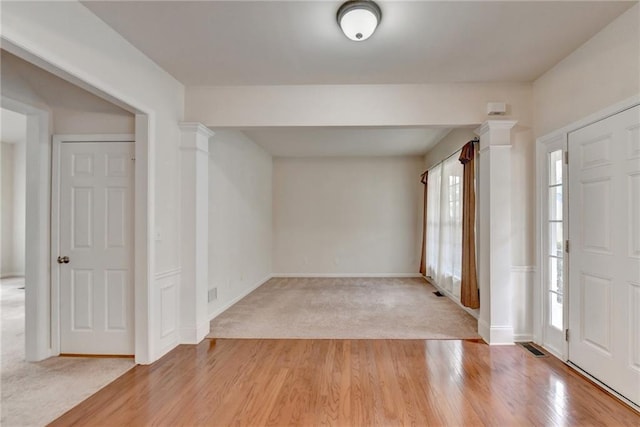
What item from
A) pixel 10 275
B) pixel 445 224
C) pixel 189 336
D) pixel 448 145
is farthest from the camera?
pixel 10 275

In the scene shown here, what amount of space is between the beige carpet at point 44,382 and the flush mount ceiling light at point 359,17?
3228 mm

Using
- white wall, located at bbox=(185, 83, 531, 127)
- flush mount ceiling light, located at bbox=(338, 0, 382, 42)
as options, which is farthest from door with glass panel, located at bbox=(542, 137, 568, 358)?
flush mount ceiling light, located at bbox=(338, 0, 382, 42)

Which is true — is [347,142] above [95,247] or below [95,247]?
above

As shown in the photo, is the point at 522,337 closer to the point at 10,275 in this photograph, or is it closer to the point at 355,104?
the point at 355,104

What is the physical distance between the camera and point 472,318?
13.5ft

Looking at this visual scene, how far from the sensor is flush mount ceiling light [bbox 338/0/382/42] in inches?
81.2

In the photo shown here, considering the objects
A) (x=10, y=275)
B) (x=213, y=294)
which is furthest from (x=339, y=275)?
(x=10, y=275)

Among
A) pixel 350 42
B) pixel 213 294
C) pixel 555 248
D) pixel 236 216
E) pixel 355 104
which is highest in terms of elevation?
pixel 350 42

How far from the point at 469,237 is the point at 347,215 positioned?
141 inches

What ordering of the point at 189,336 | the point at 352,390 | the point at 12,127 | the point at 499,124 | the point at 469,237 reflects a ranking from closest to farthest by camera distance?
the point at 352,390
the point at 499,124
the point at 189,336
the point at 469,237
the point at 12,127

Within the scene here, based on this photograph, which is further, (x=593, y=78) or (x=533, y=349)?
(x=533, y=349)

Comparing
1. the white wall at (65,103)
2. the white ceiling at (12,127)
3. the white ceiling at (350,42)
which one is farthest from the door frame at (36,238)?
the white ceiling at (12,127)

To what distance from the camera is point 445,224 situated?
5.37 metres

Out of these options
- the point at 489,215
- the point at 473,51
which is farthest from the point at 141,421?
the point at 473,51
